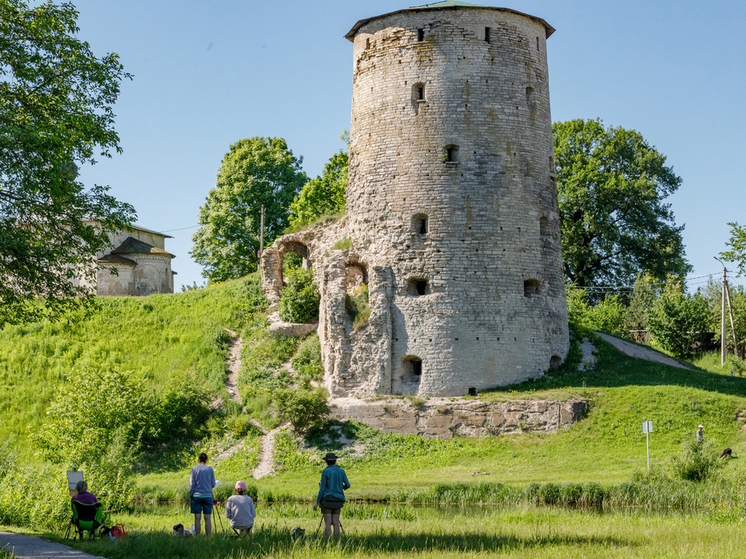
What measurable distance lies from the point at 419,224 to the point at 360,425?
6721 millimetres

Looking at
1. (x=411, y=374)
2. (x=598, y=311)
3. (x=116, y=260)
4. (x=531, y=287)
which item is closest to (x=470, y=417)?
(x=411, y=374)

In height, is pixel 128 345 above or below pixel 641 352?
above

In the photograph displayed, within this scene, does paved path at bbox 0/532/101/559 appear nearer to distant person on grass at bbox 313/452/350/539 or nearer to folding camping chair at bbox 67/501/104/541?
folding camping chair at bbox 67/501/104/541

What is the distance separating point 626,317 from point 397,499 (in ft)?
101

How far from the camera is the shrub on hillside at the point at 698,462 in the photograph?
768 inches

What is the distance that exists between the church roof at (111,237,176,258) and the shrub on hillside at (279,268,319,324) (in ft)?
53.9

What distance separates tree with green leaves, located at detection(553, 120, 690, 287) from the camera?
43062mm

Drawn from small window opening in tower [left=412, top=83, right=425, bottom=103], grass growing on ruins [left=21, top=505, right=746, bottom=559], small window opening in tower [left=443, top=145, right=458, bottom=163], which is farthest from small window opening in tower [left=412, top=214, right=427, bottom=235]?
grass growing on ruins [left=21, top=505, right=746, bottom=559]

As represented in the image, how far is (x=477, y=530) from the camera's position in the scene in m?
14.6

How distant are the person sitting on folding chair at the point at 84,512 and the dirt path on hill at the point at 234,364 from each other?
15087 mm

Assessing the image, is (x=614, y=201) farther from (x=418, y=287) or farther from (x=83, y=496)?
(x=83, y=496)

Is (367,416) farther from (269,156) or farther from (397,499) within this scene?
(269,156)

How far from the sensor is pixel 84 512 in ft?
44.3

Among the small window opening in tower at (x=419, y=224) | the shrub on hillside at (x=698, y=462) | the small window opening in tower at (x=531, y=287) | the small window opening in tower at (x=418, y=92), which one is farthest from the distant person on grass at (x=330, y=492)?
the small window opening in tower at (x=418, y=92)
